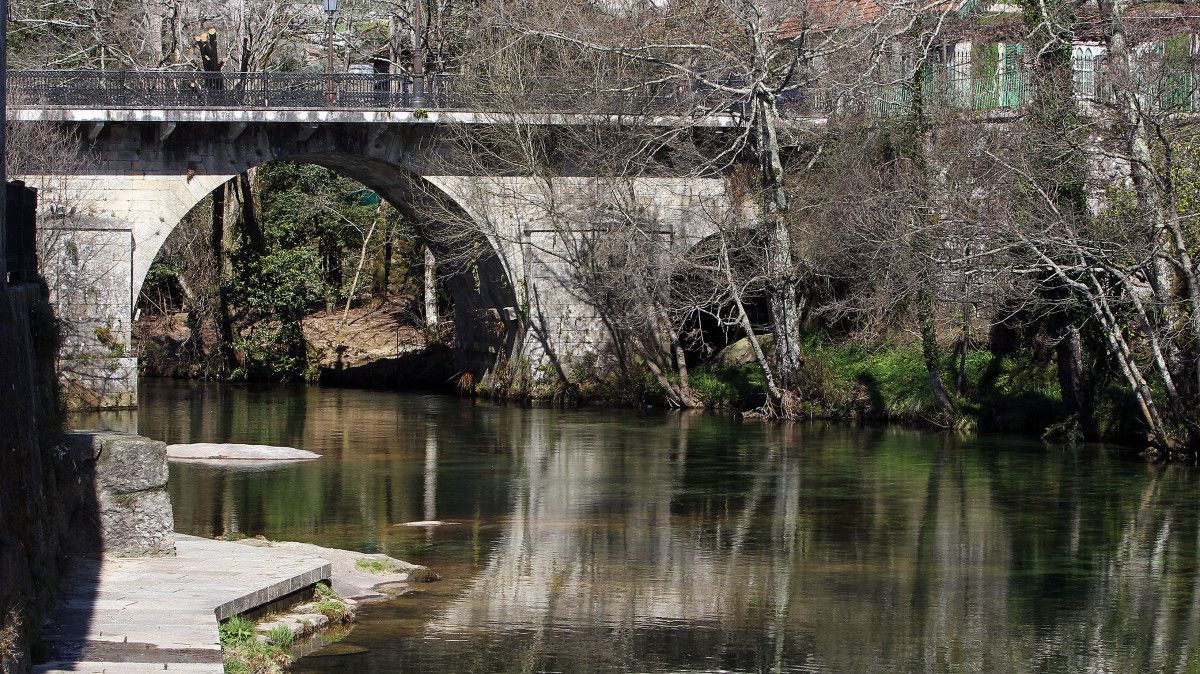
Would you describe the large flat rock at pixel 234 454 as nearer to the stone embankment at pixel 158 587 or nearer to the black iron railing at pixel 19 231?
the stone embankment at pixel 158 587

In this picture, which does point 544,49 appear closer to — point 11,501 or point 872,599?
point 872,599

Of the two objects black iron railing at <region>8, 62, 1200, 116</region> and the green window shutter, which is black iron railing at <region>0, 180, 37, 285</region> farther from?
the green window shutter

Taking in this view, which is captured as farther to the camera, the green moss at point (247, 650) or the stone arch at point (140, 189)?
the stone arch at point (140, 189)

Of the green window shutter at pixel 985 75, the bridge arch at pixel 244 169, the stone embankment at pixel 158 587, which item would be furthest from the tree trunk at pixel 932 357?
the stone embankment at pixel 158 587

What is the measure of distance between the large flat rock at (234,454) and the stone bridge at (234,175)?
723cm

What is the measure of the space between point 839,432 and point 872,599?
44.6 ft

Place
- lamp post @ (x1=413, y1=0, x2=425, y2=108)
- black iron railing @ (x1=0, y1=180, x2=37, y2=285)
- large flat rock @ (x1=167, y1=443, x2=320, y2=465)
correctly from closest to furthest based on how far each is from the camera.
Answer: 1. black iron railing @ (x1=0, y1=180, x2=37, y2=285)
2. large flat rock @ (x1=167, y1=443, x2=320, y2=465)
3. lamp post @ (x1=413, y1=0, x2=425, y2=108)

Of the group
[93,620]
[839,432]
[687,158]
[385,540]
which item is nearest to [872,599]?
[385,540]

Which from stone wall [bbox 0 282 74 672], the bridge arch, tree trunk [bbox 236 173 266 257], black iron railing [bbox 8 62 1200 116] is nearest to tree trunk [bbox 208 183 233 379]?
tree trunk [bbox 236 173 266 257]

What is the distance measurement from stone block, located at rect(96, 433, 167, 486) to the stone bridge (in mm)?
17873

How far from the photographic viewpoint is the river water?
10.9 m

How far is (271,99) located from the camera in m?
29.8

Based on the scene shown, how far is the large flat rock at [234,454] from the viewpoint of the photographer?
2170cm

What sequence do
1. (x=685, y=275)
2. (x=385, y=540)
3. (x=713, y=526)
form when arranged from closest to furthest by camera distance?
1. (x=385, y=540)
2. (x=713, y=526)
3. (x=685, y=275)
